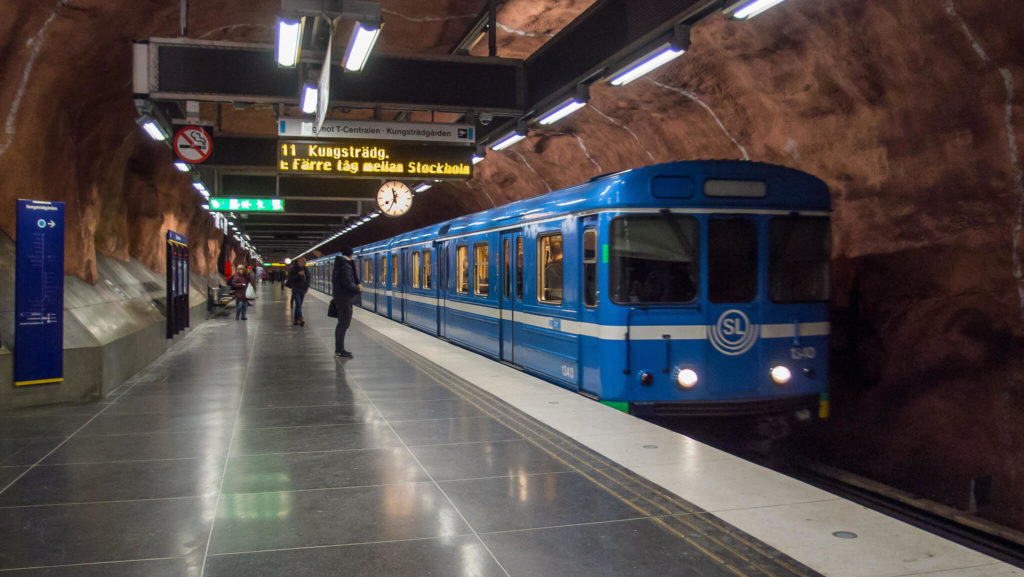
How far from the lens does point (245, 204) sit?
60.2 ft

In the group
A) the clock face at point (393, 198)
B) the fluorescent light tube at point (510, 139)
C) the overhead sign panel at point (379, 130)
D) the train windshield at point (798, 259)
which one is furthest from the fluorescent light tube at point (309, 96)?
the clock face at point (393, 198)

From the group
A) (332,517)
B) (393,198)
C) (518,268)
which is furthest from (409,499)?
(393,198)

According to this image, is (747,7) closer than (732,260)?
Yes

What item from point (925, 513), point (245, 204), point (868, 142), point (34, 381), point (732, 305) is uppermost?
point (245, 204)

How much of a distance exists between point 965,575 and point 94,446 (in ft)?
19.6

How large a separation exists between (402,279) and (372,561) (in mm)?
15812

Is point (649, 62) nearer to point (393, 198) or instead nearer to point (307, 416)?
point (307, 416)

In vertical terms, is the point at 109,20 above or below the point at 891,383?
above

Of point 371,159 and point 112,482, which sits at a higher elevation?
point 371,159

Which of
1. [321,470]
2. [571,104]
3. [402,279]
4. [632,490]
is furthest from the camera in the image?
[402,279]

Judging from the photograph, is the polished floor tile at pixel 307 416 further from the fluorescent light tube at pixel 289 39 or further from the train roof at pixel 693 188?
the fluorescent light tube at pixel 289 39

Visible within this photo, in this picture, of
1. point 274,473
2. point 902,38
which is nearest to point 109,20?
point 274,473

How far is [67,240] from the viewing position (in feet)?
32.0

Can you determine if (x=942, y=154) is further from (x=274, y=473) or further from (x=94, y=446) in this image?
(x=94, y=446)
